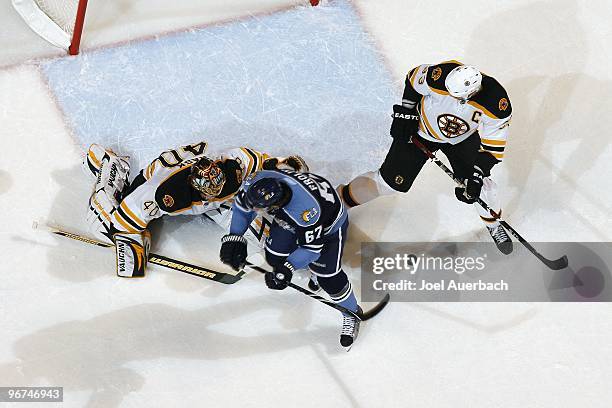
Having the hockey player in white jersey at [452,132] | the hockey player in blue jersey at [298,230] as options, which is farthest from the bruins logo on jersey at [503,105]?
the hockey player in blue jersey at [298,230]

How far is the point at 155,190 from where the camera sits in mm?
4344

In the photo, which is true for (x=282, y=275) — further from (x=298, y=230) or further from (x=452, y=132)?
(x=452, y=132)

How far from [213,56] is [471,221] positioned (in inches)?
76.2

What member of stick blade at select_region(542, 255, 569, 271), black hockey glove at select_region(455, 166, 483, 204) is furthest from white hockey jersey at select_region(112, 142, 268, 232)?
stick blade at select_region(542, 255, 569, 271)

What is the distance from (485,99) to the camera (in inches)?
156

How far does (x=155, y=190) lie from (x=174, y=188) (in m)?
0.13

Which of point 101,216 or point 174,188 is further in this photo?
point 101,216

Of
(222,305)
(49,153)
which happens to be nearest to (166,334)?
(222,305)

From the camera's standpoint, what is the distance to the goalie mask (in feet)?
13.4

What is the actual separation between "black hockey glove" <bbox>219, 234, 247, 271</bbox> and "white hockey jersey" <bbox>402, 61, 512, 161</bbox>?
109 centimetres

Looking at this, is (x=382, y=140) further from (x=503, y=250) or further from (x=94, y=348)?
(x=94, y=348)

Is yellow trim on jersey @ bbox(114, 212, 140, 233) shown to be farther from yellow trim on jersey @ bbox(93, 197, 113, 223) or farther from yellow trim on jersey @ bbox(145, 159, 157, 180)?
yellow trim on jersey @ bbox(145, 159, 157, 180)

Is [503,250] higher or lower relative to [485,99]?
lower

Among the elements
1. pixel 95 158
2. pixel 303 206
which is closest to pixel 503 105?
pixel 303 206
